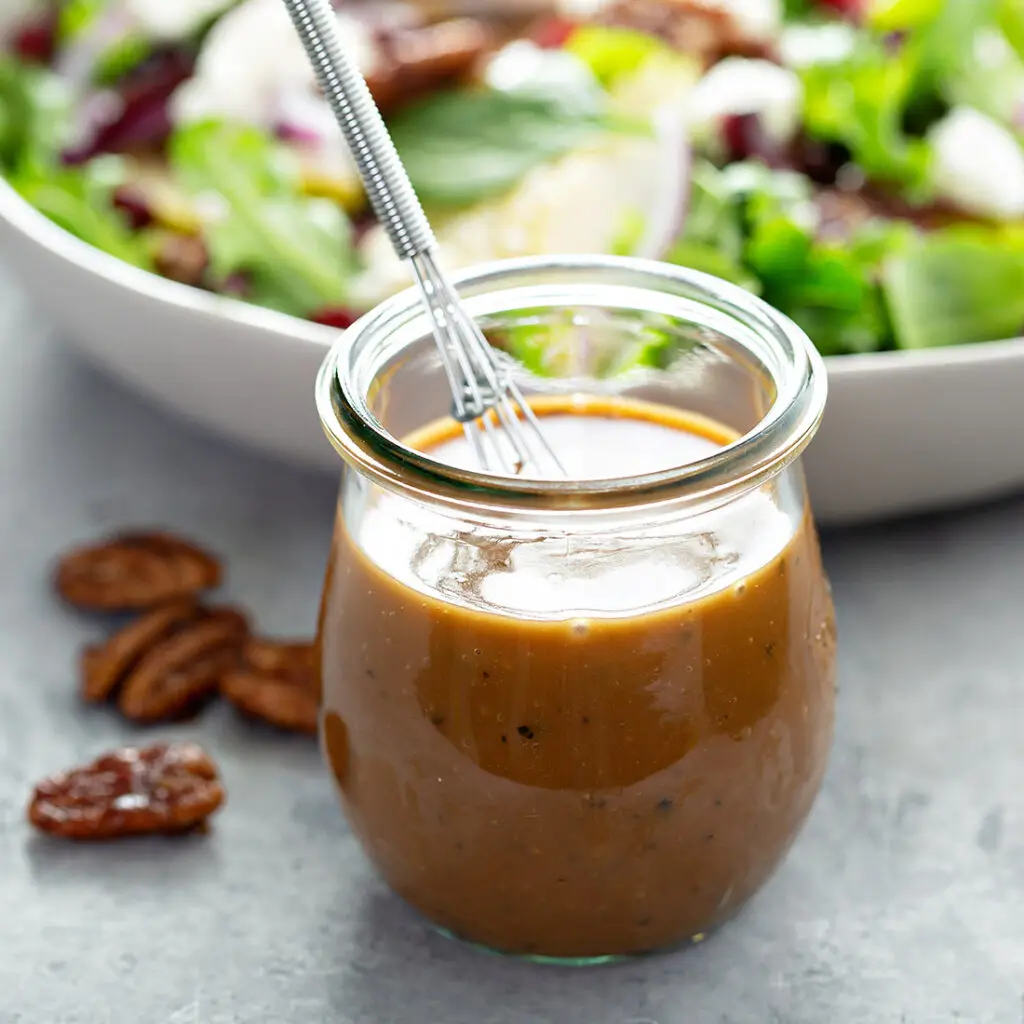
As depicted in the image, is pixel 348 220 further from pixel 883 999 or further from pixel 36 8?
pixel 883 999

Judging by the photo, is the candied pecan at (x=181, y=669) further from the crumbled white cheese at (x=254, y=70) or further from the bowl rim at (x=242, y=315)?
the crumbled white cheese at (x=254, y=70)

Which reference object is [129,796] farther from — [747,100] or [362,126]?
[747,100]

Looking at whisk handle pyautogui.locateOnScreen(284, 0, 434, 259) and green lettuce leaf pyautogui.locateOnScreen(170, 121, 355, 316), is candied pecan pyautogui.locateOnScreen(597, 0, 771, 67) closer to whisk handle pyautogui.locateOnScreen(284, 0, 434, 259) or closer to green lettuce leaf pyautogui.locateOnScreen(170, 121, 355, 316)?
green lettuce leaf pyautogui.locateOnScreen(170, 121, 355, 316)

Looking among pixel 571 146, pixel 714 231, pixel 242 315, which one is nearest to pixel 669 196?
pixel 714 231

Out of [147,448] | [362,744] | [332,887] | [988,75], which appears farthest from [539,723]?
[988,75]

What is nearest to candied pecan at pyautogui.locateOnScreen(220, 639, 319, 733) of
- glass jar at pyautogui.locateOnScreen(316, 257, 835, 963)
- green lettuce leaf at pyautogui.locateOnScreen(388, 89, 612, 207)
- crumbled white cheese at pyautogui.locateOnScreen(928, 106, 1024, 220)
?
glass jar at pyautogui.locateOnScreen(316, 257, 835, 963)
